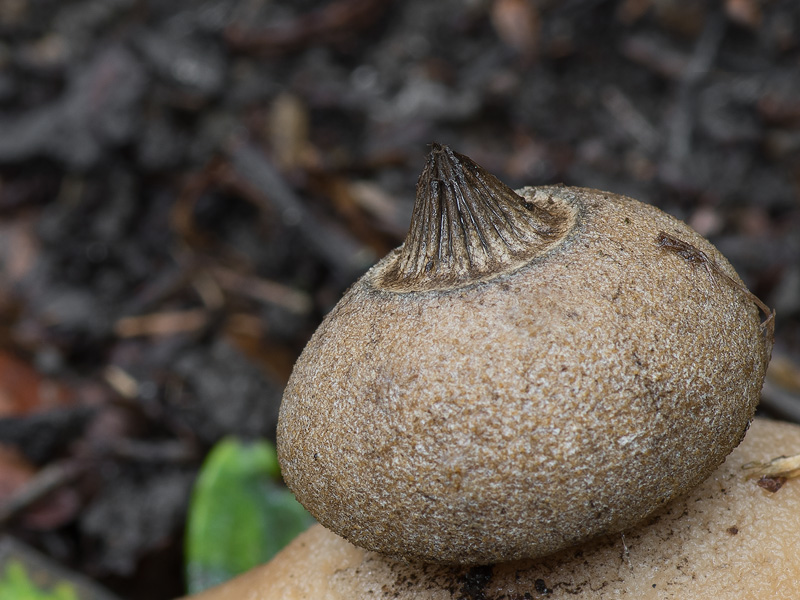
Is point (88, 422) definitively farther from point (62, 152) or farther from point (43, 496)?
point (62, 152)

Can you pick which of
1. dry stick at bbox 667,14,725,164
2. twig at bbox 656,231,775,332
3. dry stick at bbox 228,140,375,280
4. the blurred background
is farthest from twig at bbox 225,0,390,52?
twig at bbox 656,231,775,332

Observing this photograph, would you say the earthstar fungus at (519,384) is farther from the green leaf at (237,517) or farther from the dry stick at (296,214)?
the dry stick at (296,214)

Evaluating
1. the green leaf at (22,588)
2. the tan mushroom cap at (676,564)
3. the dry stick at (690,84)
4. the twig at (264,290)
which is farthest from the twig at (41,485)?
the dry stick at (690,84)

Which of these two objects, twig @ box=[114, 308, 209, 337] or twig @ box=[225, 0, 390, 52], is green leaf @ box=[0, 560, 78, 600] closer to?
twig @ box=[114, 308, 209, 337]

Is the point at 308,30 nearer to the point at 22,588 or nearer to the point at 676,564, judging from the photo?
the point at 22,588

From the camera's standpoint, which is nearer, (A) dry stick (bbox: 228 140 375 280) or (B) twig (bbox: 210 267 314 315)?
(A) dry stick (bbox: 228 140 375 280)
